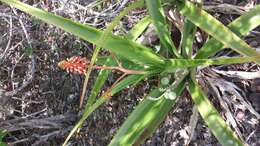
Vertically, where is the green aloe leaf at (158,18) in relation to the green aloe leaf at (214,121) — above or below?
above

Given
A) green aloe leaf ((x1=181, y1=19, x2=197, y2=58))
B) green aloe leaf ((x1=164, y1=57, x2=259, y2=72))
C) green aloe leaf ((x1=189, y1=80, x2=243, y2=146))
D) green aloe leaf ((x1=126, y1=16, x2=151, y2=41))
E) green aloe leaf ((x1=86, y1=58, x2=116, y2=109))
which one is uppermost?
green aloe leaf ((x1=126, y1=16, x2=151, y2=41))

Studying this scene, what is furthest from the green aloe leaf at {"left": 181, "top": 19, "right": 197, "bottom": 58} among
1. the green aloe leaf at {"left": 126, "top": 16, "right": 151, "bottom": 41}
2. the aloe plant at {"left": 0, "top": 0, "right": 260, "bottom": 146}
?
the green aloe leaf at {"left": 126, "top": 16, "right": 151, "bottom": 41}

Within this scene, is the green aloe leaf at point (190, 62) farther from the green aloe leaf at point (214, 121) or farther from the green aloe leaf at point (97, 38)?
the green aloe leaf at point (214, 121)

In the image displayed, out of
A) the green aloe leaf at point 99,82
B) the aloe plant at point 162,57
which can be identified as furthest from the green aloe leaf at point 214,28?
the green aloe leaf at point 99,82

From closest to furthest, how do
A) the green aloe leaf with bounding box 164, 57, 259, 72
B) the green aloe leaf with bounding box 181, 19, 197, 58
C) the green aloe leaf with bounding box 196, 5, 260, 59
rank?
the green aloe leaf with bounding box 164, 57, 259, 72 → the green aloe leaf with bounding box 196, 5, 260, 59 → the green aloe leaf with bounding box 181, 19, 197, 58

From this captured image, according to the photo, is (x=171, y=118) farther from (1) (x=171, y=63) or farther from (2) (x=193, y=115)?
(1) (x=171, y=63)

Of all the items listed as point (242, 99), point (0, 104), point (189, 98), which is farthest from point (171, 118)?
point (0, 104)

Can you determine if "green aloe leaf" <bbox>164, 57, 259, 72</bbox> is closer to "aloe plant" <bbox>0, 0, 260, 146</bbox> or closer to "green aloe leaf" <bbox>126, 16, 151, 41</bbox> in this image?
"aloe plant" <bbox>0, 0, 260, 146</bbox>
